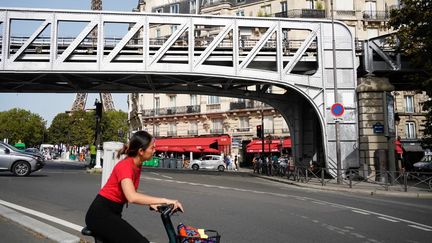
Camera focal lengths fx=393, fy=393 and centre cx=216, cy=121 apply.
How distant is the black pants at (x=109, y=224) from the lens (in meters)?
2.89

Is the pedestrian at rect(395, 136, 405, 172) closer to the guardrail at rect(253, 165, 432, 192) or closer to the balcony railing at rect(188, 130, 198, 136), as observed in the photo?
the guardrail at rect(253, 165, 432, 192)

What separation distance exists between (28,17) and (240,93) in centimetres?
1288

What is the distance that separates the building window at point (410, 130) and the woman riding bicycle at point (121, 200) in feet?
129

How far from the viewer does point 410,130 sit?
3769cm

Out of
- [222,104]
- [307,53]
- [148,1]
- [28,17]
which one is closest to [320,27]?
[307,53]

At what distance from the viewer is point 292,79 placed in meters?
20.9

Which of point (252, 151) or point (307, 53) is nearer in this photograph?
point (307, 53)

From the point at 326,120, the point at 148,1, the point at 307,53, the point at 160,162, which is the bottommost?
the point at 160,162

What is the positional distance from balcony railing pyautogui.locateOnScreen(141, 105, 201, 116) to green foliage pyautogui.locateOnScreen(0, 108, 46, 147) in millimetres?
47735

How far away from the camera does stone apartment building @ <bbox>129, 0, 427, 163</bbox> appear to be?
1501 inches

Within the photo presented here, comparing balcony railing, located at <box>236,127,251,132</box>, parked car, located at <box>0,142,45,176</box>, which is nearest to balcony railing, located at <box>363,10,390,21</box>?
balcony railing, located at <box>236,127,251,132</box>

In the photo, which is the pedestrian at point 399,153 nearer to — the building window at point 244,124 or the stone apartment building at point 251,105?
the stone apartment building at point 251,105

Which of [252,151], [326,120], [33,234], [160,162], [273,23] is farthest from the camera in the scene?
[160,162]

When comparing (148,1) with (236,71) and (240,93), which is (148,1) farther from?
(236,71)
